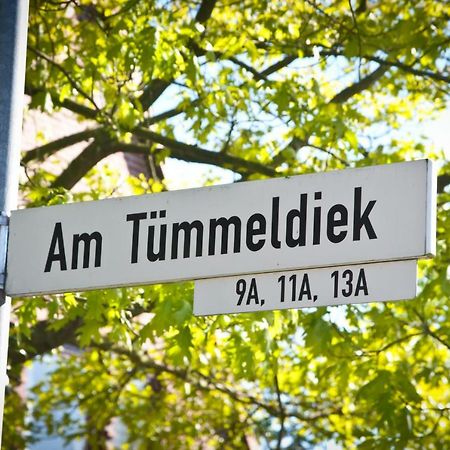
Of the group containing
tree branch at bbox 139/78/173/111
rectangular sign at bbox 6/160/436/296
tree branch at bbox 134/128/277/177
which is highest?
tree branch at bbox 139/78/173/111

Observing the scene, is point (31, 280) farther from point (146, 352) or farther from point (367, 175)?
point (146, 352)

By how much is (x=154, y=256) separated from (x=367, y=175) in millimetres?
697

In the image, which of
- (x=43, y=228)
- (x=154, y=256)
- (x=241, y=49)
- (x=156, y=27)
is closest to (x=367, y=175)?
(x=154, y=256)

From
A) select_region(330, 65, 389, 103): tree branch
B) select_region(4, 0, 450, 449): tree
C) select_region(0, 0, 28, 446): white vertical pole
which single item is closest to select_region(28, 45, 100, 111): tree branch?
select_region(4, 0, 450, 449): tree

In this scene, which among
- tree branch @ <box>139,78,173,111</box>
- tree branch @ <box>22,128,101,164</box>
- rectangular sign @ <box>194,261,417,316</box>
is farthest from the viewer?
tree branch @ <box>22,128,101,164</box>

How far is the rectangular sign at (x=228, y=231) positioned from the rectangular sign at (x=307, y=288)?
30 mm

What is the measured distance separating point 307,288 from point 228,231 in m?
0.33

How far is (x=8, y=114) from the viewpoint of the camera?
353cm

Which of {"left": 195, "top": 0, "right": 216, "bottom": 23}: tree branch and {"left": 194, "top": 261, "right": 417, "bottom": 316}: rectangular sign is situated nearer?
{"left": 194, "top": 261, "right": 417, "bottom": 316}: rectangular sign

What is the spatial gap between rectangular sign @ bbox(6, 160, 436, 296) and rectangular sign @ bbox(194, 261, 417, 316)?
3 centimetres

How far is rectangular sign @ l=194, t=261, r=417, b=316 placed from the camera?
10.6 ft

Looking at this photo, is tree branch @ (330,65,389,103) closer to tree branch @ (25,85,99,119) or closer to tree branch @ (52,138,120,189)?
tree branch @ (52,138,120,189)

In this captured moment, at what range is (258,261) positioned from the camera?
136 inches

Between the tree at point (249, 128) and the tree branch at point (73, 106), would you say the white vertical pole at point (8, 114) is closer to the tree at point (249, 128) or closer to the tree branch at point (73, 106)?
the tree at point (249, 128)
